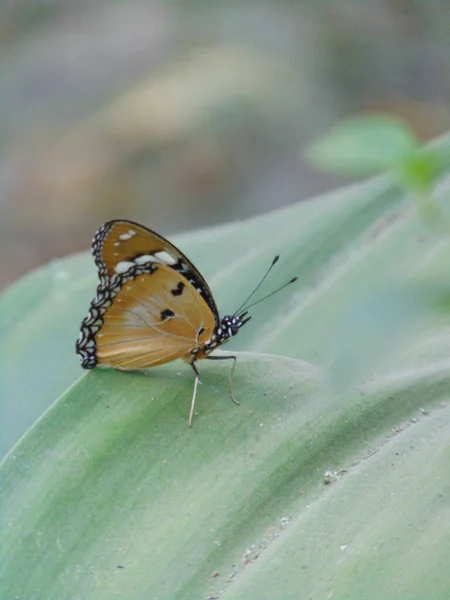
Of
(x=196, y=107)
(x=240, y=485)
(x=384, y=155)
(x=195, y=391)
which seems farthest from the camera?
(x=196, y=107)

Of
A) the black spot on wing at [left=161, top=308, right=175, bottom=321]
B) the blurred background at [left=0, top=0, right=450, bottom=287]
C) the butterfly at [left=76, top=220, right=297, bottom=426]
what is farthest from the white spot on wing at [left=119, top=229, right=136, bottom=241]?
the blurred background at [left=0, top=0, right=450, bottom=287]

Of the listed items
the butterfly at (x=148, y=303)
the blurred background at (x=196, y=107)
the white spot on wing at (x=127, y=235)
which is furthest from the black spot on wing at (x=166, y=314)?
the blurred background at (x=196, y=107)

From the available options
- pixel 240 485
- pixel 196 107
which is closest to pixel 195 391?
pixel 240 485

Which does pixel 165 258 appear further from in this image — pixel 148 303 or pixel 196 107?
pixel 196 107

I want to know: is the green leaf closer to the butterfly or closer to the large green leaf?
the large green leaf

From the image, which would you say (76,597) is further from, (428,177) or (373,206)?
(373,206)

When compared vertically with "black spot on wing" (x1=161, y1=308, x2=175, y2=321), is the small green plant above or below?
above

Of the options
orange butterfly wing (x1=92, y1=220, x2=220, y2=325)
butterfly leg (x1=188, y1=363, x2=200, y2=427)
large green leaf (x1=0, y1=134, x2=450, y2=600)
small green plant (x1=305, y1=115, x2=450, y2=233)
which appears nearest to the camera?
small green plant (x1=305, y1=115, x2=450, y2=233)

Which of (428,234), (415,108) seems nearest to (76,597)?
(428,234)
